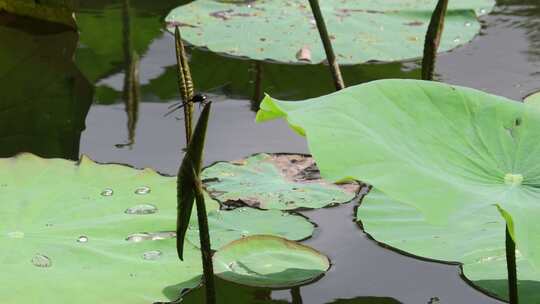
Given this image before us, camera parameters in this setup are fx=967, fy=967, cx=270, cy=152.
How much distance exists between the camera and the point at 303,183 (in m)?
1.84

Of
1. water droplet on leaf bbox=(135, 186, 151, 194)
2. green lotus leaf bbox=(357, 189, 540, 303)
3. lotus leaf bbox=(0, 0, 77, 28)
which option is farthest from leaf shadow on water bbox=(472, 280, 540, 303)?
lotus leaf bbox=(0, 0, 77, 28)

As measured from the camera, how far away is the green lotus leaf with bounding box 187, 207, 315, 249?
1.63 metres

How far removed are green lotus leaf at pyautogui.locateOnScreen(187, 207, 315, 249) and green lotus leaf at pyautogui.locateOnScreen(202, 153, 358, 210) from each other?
3 cm

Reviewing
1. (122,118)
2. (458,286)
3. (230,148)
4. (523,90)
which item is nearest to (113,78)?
(122,118)

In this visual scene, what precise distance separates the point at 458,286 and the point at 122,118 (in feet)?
3.35

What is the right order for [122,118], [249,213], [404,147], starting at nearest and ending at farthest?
[404,147] < [249,213] < [122,118]

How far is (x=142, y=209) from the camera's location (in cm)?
166

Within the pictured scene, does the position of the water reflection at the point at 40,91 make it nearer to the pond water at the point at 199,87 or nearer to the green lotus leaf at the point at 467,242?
the pond water at the point at 199,87

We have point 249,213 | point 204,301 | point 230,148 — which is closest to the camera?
point 204,301

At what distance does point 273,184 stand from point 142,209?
28cm

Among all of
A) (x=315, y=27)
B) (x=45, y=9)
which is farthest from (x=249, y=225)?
(x=45, y=9)

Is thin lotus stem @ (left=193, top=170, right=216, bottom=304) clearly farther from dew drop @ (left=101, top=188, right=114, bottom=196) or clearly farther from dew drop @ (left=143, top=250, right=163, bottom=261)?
dew drop @ (left=101, top=188, right=114, bottom=196)

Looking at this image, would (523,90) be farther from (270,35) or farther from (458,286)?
(458,286)

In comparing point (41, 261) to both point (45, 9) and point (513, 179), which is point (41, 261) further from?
point (45, 9)
